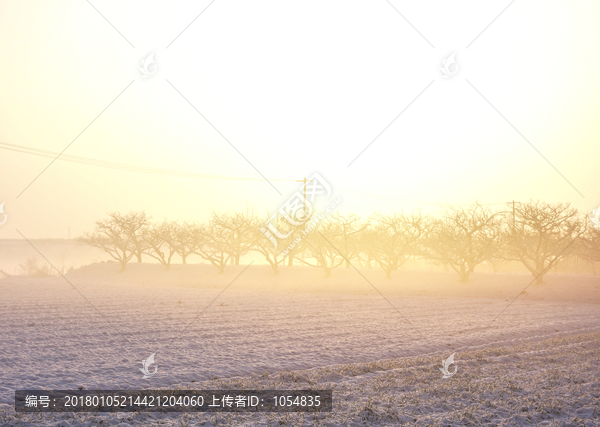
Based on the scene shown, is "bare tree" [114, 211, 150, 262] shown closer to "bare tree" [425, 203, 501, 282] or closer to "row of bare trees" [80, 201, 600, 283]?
"row of bare trees" [80, 201, 600, 283]

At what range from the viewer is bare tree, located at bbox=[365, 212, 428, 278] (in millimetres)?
47875

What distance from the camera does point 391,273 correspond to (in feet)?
159

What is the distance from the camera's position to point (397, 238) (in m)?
50.1

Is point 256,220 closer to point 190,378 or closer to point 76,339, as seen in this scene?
point 76,339

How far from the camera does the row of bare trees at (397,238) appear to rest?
3997cm

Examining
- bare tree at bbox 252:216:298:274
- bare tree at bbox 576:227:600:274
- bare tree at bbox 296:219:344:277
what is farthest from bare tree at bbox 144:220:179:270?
bare tree at bbox 576:227:600:274

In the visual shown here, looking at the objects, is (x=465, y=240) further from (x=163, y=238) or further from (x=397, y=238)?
(x=163, y=238)

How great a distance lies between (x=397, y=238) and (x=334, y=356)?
4015 cm

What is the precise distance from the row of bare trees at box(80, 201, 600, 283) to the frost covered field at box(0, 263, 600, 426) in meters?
17.8

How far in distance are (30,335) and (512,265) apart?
3736 inches

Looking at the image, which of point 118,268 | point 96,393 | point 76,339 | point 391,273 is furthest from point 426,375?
point 118,268

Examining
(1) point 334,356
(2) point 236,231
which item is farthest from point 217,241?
(1) point 334,356

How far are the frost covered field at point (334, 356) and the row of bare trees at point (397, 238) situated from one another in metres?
17.8

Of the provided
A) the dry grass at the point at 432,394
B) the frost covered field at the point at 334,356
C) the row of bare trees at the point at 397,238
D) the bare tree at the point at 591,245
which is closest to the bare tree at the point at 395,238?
the row of bare trees at the point at 397,238
